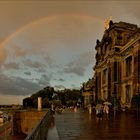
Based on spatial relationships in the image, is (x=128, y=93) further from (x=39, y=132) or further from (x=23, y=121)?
(x=39, y=132)

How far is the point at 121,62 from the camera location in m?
58.0

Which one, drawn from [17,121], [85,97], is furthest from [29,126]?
[85,97]

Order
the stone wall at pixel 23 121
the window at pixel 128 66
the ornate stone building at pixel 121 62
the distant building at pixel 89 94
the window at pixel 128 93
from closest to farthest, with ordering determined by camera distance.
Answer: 1. the ornate stone building at pixel 121 62
2. the stone wall at pixel 23 121
3. the window at pixel 128 93
4. the window at pixel 128 66
5. the distant building at pixel 89 94

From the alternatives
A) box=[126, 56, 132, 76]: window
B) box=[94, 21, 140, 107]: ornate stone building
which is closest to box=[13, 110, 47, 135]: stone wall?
box=[94, 21, 140, 107]: ornate stone building

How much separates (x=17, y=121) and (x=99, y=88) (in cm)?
2667

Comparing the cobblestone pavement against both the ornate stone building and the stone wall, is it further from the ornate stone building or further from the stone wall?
the stone wall

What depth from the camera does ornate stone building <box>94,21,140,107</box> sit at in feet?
157

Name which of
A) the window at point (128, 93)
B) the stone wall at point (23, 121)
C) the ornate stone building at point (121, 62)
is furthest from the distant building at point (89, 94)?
the stone wall at point (23, 121)

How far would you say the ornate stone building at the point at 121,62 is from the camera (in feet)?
157

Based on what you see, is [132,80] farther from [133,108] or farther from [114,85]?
[114,85]

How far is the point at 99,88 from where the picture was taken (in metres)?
75.4

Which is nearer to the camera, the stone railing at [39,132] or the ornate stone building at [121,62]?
the stone railing at [39,132]

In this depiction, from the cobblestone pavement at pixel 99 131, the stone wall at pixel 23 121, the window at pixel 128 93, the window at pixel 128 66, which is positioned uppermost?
the window at pixel 128 66

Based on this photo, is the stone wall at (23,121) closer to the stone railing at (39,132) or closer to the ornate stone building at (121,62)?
the ornate stone building at (121,62)
